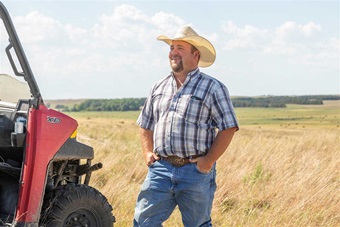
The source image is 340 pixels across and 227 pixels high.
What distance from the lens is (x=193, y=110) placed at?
16.3ft

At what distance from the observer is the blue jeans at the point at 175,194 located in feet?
16.3

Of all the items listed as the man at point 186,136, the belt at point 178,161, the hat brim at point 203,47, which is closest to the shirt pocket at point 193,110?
the man at point 186,136

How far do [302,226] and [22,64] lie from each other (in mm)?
3587

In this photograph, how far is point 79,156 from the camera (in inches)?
235

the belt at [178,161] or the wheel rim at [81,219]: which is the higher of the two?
the belt at [178,161]

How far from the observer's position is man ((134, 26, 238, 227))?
496 cm

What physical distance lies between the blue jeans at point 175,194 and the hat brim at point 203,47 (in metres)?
0.89

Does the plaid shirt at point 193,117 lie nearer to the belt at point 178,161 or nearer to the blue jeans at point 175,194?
the belt at point 178,161

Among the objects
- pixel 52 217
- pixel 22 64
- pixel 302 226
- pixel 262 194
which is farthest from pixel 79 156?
pixel 262 194

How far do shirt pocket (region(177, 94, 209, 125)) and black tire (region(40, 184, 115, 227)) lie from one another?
1.41 m

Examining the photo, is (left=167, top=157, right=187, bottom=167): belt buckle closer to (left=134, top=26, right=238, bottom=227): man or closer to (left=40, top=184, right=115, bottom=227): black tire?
(left=134, top=26, right=238, bottom=227): man

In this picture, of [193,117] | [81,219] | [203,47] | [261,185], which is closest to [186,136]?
[193,117]

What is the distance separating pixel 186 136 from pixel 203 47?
0.73 meters

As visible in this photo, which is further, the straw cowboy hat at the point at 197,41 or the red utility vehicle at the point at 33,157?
the red utility vehicle at the point at 33,157
